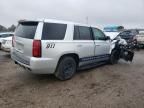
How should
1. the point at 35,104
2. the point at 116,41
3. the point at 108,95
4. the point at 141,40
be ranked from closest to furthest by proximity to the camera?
the point at 35,104
the point at 108,95
the point at 116,41
the point at 141,40

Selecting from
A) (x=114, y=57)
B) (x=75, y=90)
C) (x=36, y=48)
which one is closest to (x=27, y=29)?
(x=36, y=48)

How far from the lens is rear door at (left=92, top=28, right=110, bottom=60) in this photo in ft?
24.5

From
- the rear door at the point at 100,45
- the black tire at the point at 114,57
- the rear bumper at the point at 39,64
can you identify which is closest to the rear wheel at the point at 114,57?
the black tire at the point at 114,57

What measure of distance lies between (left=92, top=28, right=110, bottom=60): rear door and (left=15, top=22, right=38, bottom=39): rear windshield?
264 centimetres

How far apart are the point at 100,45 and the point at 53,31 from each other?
8.58 feet

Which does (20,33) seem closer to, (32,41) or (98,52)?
(32,41)

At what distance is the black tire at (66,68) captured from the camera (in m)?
6.00

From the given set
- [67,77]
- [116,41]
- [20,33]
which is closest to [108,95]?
[67,77]

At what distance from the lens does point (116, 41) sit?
30.0 ft

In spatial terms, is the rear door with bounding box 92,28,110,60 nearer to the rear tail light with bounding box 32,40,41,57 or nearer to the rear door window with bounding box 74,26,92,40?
the rear door window with bounding box 74,26,92,40

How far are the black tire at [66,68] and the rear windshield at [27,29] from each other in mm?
1245

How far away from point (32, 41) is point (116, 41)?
501cm

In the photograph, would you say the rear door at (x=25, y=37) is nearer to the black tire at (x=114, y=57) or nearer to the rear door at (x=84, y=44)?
the rear door at (x=84, y=44)

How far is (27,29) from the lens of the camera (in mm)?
5844
